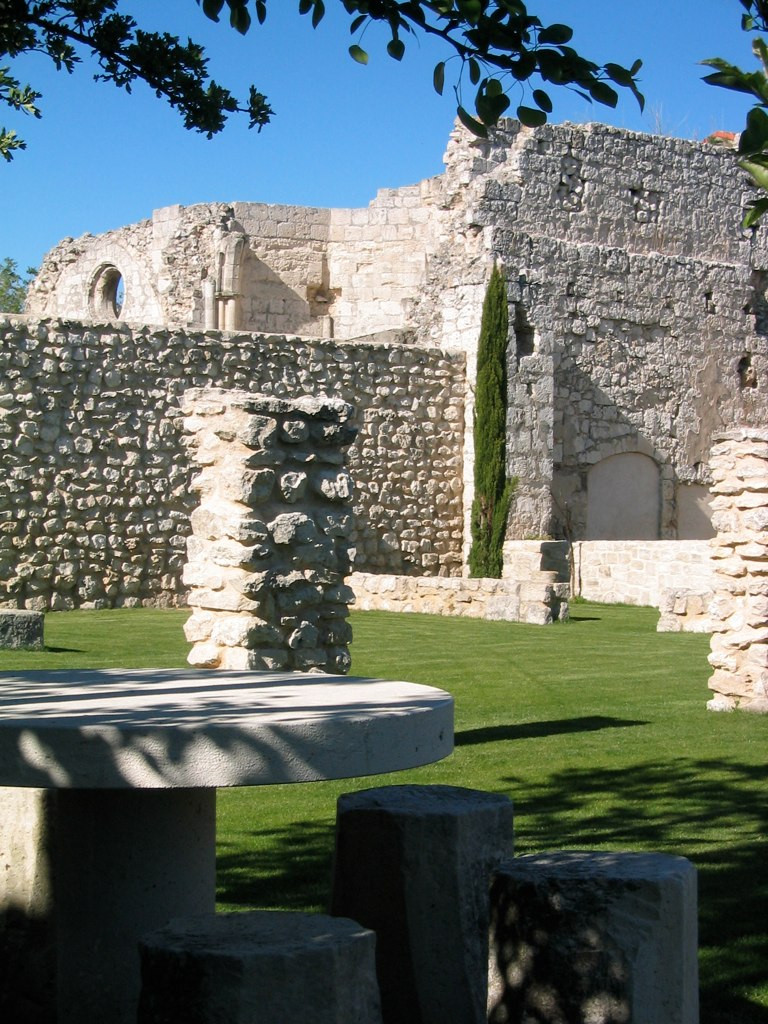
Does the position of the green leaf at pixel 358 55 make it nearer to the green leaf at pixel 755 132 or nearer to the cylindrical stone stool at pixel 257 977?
the green leaf at pixel 755 132

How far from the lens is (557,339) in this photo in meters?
20.9

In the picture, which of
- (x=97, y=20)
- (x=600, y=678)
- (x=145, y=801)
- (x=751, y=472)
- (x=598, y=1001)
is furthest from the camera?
(x=600, y=678)

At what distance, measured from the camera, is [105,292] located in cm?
2506

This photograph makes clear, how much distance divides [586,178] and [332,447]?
1572 cm

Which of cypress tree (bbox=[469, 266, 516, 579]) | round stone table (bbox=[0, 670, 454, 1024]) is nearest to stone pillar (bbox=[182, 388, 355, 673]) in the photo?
round stone table (bbox=[0, 670, 454, 1024])

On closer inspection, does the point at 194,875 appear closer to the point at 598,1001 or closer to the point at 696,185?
the point at 598,1001

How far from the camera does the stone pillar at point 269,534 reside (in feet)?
22.7

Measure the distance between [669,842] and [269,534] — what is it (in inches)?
99.0

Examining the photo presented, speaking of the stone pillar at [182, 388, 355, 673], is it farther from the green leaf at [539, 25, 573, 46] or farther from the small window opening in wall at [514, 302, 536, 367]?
the small window opening in wall at [514, 302, 536, 367]

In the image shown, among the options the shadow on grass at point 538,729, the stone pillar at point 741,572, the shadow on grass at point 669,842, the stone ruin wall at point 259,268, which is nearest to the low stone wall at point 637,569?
the stone ruin wall at point 259,268

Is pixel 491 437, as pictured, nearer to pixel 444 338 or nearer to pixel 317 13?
pixel 444 338

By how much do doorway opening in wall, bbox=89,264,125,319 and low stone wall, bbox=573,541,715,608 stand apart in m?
10.4

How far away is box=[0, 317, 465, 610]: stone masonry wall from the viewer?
15.6 meters

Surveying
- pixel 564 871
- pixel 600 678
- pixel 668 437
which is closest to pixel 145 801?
pixel 564 871
